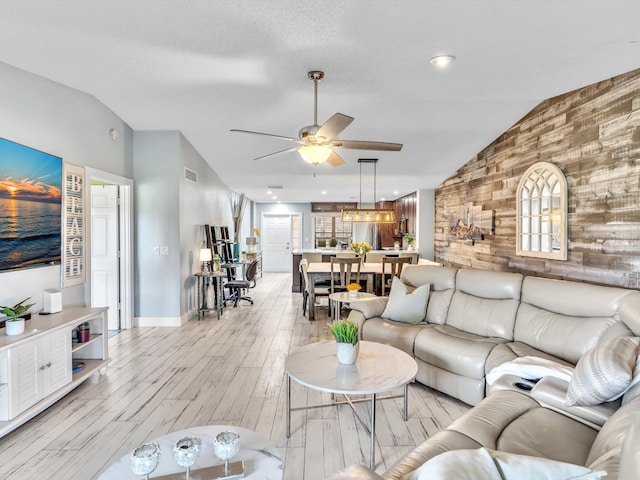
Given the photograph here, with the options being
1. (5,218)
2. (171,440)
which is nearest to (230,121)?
(5,218)

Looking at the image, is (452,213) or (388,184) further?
(388,184)

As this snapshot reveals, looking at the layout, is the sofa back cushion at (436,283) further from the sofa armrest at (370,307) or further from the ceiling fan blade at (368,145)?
the ceiling fan blade at (368,145)

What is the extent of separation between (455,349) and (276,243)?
9.53 meters

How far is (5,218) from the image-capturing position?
2.87 metres

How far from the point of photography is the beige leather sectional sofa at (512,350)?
149 centimetres

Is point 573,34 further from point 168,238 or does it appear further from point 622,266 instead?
point 168,238

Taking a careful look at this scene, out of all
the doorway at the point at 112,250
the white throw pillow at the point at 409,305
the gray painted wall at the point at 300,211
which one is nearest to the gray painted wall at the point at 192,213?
the doorway at the point at 112,250

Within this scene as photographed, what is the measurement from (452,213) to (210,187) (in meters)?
4.65

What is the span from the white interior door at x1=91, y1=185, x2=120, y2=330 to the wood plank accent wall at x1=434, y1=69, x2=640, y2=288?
17.6ft

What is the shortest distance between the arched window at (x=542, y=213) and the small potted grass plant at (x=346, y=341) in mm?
2755

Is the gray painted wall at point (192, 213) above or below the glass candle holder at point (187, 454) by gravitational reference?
above

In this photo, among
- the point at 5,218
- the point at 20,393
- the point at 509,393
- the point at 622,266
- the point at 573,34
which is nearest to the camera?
the point at 509,393

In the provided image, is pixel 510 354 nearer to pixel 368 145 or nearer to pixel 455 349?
pixel 455 349

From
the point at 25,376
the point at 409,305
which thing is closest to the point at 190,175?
the point at 25,376
